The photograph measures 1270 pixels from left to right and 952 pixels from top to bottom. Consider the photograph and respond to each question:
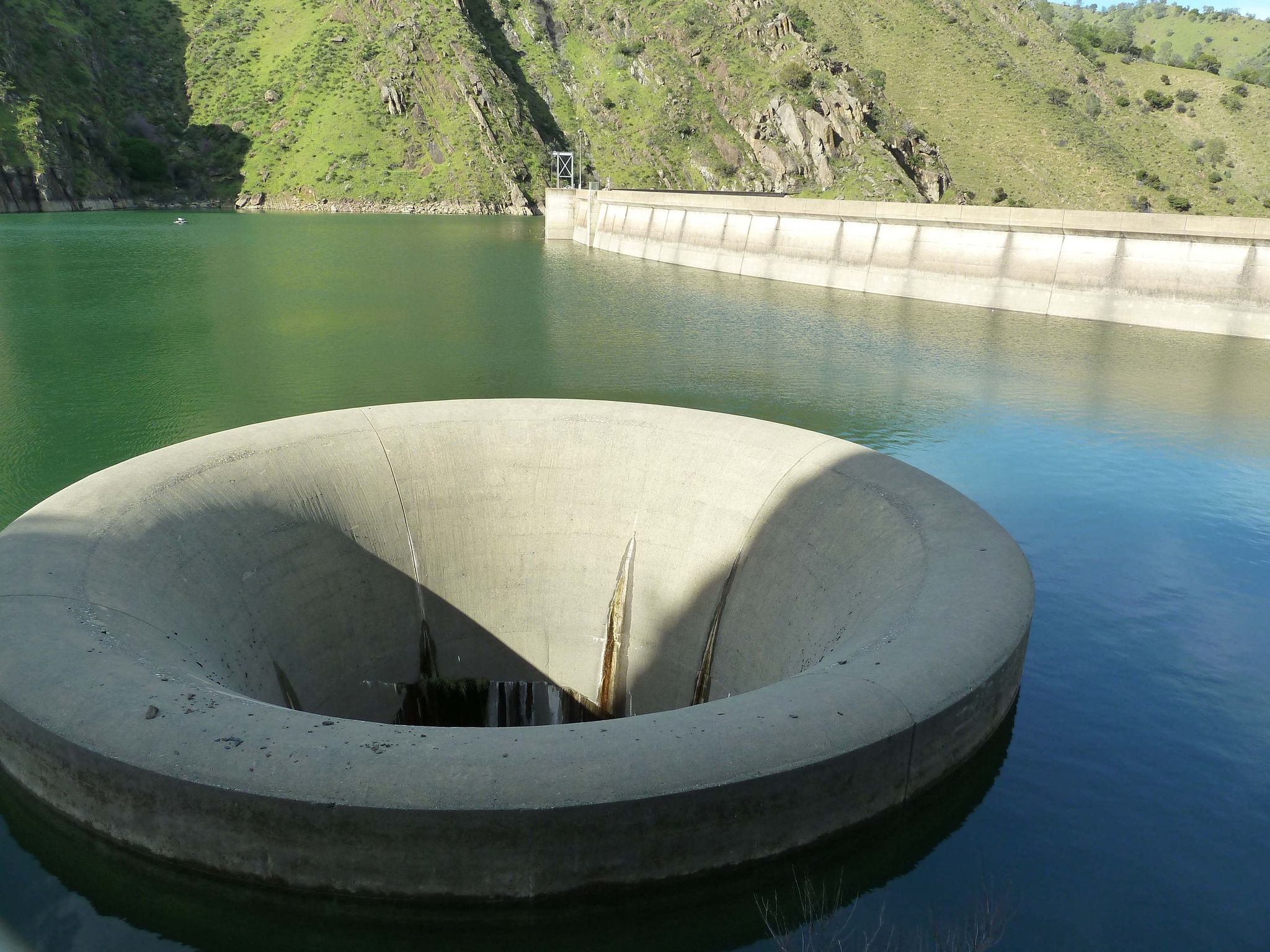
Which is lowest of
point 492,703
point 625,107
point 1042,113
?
point 492,703

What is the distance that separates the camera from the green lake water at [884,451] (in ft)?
23.3

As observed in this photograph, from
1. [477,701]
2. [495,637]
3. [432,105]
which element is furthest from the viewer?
[432,105]

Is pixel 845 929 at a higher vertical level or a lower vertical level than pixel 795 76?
lower

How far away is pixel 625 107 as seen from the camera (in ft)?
397

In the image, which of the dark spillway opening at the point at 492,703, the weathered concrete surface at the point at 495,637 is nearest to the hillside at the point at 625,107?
the weathered concrete surface at the point at 495,637

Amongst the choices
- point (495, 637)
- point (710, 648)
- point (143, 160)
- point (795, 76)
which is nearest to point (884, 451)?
point (710, 648)

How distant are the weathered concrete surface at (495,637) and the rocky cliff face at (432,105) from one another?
86.7 m

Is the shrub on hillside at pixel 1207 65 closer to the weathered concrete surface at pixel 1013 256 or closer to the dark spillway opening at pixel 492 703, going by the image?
the weathered concrete surface at pixel 1013 256

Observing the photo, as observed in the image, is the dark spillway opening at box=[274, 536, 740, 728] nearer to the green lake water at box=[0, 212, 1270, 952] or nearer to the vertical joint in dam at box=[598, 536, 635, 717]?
the vertical joint in dam at box=[598, 536, 635, 717]

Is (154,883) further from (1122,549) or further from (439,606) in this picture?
(1122,549)

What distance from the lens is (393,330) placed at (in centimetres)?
3125

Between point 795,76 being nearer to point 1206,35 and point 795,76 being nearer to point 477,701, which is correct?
point 477,701

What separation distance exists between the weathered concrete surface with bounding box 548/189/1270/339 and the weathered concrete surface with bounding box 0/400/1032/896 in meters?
28.3

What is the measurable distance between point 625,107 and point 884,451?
11077 centimetres
